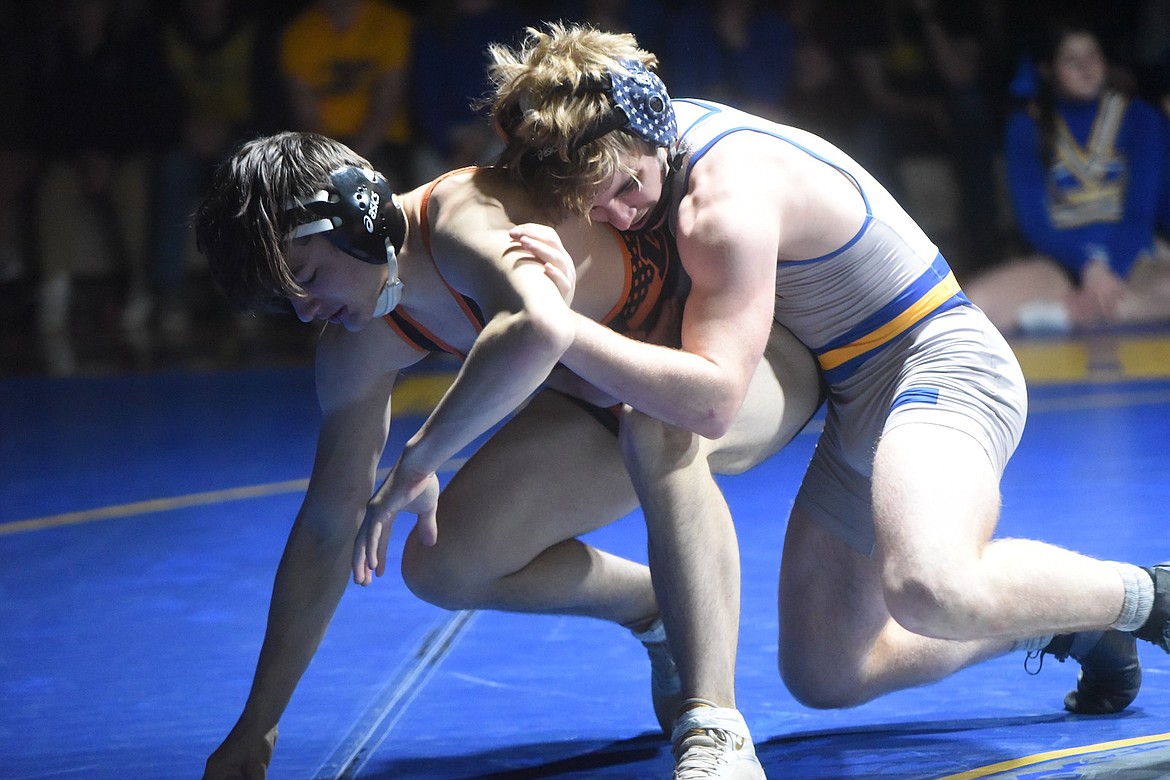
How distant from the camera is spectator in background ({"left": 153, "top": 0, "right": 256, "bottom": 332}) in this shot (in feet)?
29.1

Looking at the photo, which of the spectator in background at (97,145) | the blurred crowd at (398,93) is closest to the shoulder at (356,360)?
the blurred crowd at (398,93)

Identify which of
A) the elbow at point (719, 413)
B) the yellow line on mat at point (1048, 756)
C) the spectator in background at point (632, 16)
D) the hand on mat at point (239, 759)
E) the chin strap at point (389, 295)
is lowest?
the hand on mat at point (239, 759)

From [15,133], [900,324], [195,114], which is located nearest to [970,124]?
[195,114]

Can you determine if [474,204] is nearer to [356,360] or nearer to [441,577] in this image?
[356,360]

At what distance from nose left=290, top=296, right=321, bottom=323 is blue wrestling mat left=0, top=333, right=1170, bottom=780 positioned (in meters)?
0.79

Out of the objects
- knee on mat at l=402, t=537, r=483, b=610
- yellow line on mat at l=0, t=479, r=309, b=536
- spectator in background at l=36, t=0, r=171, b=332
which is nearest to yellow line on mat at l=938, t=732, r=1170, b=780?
knee on mat at l=402, t=537, r=483, b=610

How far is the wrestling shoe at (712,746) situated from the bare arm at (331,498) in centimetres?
70

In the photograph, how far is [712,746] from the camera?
2.27 metres

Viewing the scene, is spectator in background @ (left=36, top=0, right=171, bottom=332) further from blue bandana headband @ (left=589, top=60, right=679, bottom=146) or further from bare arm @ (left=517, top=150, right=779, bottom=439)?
bare arm @ (left=517, top=150, right=779, bottom=439)

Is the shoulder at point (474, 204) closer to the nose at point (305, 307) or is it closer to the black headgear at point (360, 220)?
the black headgear at point (360, 220)

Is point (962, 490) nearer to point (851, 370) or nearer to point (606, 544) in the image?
point (851, 370)

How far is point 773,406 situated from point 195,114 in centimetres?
699

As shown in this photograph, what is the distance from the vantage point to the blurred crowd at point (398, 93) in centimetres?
832

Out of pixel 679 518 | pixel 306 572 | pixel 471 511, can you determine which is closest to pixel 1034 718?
pixel 679 518
